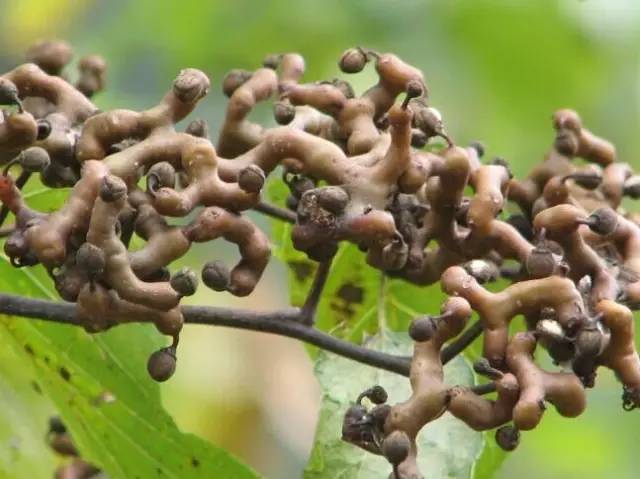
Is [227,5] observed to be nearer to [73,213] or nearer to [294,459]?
[294,459]

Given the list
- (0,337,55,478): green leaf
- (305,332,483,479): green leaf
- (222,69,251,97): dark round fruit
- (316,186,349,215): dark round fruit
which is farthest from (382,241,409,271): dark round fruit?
(0,337,55,478): green leaf

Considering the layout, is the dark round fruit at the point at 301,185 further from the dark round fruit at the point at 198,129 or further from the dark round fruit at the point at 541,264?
the dark round fruit at the point at 541,264

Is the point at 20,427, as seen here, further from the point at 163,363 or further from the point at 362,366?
the point at 163,363

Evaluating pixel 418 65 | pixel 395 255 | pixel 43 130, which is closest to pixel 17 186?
pixel 43 130

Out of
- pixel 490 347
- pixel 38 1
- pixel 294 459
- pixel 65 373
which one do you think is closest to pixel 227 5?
pixel 38 1

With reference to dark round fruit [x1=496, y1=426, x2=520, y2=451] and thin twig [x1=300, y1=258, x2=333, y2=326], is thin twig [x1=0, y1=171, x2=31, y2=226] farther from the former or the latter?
dark round fruit [x1=496, y1=426, x2=520, y2=451]

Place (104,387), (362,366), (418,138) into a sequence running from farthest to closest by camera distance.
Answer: (104,387), (362,366), (418,138)

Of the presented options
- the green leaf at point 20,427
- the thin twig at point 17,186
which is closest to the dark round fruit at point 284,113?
the thin twig at point 17,186
